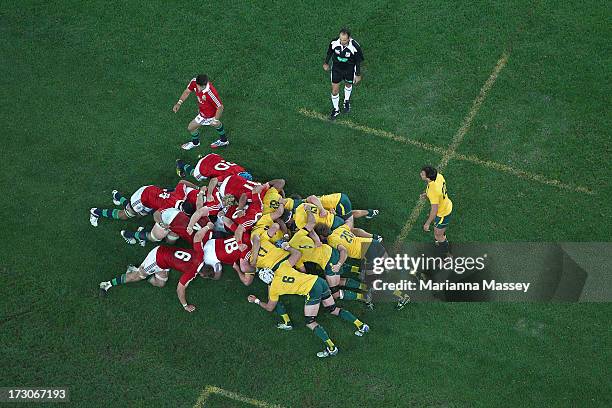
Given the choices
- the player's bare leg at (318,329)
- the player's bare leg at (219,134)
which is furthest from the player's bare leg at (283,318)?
the player's bare leg at (219,134)

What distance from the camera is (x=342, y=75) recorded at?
16.2 meters

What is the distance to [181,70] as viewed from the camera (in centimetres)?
1761

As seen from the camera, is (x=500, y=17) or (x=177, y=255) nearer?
(x=177, y=255)

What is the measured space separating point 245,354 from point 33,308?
3.78m

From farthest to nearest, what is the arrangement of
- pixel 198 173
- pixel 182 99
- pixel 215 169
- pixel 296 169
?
pixel 296 169
pixel 182 99
pixel 198 173
pixel 215 169

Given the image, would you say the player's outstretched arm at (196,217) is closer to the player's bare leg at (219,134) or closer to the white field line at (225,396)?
the player's bare leg at (219,134)

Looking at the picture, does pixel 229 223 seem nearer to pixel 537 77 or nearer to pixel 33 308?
pixel 33 308

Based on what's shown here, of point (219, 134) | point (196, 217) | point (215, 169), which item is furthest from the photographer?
point (219, 134)

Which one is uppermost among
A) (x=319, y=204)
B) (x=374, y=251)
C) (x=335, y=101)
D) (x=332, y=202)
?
(x=335, y=101)

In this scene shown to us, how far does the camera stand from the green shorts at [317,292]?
13227mm

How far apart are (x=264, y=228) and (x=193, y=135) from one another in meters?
3.29

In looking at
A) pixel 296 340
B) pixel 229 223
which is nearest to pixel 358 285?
pixel 296 340

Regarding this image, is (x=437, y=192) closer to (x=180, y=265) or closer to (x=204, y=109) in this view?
(x=180, y=265)

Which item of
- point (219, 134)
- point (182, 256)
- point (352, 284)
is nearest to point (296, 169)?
point (219, 134)
